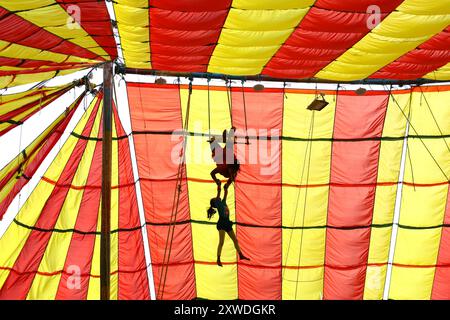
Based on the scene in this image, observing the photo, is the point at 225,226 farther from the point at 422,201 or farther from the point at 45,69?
the point at 422,201

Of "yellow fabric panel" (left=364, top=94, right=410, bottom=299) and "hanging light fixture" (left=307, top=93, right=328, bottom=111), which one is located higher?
"hanging light fixture" (left=307, top=93, right=328, bottom=111)

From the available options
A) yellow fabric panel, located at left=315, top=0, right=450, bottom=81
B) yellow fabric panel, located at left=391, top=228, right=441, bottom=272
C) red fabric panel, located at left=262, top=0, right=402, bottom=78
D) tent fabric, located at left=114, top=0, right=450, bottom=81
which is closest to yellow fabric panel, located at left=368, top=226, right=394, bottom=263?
yellow fabric panel, located at left=391, top=228, right=441, bottom=272

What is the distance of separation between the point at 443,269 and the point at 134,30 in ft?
35.2

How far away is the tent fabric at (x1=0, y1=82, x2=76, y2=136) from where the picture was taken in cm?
895

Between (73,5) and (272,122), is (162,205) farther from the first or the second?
(73,5)

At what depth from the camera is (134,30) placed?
7363mm

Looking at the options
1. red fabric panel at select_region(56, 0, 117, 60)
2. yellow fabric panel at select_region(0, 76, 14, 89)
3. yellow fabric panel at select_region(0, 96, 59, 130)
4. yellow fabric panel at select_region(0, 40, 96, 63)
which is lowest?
yellow fabric panel at select_region(0, 96, 59, 130)

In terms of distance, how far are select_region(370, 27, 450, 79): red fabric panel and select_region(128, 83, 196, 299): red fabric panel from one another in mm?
4737

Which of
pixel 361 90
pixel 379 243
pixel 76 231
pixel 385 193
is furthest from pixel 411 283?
pixel 76 231

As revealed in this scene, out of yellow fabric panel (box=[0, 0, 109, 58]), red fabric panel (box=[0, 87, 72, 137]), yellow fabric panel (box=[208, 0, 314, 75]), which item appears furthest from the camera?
red fabric panel (box=[0, 87, 72, 137])

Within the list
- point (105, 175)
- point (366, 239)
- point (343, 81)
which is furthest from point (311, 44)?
point (366, 239)

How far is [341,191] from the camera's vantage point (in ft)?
42.8

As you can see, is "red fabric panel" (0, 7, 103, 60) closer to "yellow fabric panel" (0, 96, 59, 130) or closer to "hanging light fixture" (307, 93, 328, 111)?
"yellow fabric panel" (0, 96, 59, 130)

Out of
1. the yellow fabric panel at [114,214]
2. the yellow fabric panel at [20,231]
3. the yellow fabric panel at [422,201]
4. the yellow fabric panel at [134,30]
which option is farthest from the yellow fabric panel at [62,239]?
the yellow fabric panel at [422,201]
